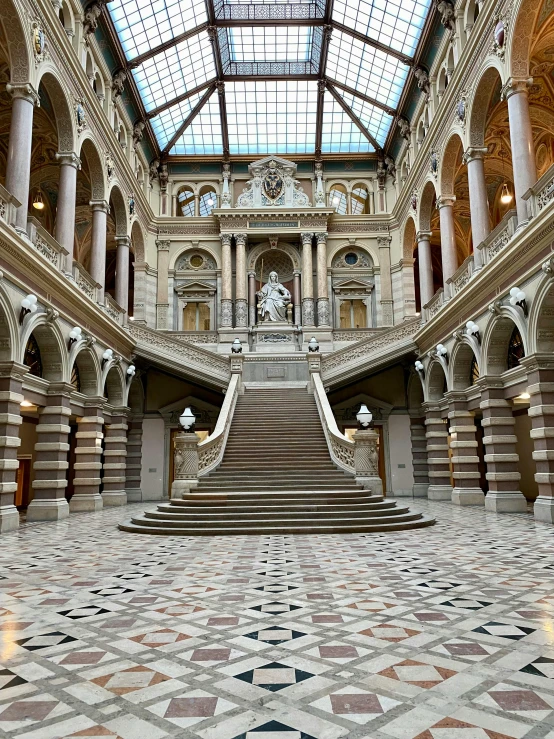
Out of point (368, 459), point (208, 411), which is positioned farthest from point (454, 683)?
point (208, 411)

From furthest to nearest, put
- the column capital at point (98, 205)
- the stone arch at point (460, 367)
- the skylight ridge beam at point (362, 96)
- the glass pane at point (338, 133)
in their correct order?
1. the glass pane at point (338, 133)
2. the skylight ridge beam at point (362, 96)
3. the column capital at point (98, 205)
4. the stone arch at point (460, 367)

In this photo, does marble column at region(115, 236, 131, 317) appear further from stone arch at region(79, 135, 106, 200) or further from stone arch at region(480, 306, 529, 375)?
stone arch at region(480, 306, 529, 375)

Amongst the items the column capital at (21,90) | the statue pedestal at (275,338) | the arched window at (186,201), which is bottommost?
the statue pedestal at (275,338)

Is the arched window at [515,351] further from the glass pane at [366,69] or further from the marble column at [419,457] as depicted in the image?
the glass pane at [366,69]

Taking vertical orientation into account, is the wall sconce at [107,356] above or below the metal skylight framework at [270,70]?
below

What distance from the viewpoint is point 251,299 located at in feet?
96.1

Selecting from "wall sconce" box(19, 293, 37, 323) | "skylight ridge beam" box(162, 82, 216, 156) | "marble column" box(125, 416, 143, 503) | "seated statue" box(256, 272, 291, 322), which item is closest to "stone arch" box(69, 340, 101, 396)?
"wall sconce" box(19, 293, 37, 323)

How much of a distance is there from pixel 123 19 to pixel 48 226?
9.20 meters

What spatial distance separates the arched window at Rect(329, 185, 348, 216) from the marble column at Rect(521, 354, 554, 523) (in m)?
20.0

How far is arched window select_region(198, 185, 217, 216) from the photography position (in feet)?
102

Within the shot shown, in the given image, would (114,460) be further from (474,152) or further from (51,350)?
(474,152)

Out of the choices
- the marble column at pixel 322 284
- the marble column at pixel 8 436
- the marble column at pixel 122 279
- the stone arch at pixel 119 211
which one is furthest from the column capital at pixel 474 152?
the marble column at pixel 8 436

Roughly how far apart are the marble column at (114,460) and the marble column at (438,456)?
39.0 ft

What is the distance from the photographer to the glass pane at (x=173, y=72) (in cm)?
2477
